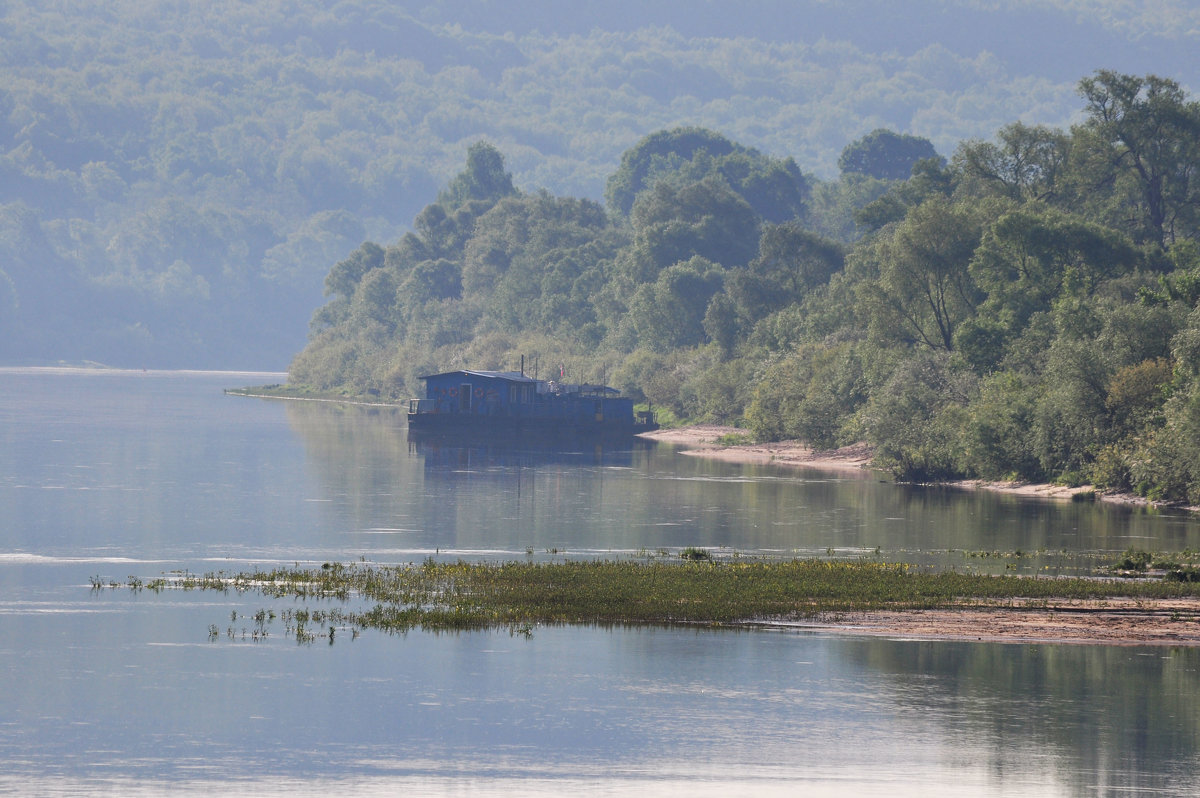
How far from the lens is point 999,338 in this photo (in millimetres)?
97312

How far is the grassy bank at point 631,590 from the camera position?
130ft

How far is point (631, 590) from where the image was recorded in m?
42.3

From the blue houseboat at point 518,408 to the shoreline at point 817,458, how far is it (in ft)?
12.1

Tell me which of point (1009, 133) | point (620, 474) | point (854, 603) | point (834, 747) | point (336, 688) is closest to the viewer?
point (834, 747)

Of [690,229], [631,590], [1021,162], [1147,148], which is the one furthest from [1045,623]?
[690,229]

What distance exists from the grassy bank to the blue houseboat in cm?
7990

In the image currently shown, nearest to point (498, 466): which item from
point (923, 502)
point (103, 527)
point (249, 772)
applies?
point (923, 502)

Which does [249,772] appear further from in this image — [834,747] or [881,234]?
[881,234]

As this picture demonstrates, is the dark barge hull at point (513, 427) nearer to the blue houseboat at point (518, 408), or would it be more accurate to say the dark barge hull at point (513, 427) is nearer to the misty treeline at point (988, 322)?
the blue houseboat at point (518, 408)

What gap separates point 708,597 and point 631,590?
2.15 meters

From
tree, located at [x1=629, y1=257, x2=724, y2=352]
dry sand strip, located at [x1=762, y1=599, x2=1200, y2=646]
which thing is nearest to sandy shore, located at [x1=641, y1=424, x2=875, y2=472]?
tree, located at [x1=629, y1=257, x2=724, y2=352]

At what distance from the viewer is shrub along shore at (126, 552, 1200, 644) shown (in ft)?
126

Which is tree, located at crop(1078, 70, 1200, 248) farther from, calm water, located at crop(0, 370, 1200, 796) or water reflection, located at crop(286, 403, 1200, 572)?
calm water, located at crop(0, 370, 1200, 796)

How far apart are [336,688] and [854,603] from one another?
14077mm
